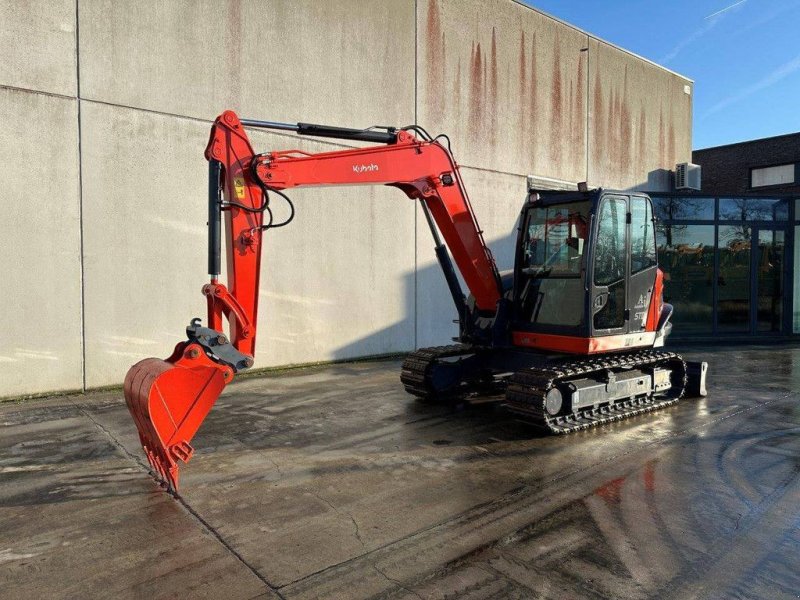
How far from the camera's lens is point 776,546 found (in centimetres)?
354

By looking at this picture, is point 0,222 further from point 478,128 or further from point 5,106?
point 478,128

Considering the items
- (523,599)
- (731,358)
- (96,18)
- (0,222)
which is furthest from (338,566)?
(731,358)

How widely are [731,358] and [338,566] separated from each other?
34.2ft

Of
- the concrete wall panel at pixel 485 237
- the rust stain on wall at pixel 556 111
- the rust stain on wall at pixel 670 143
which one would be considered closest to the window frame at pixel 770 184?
the rust stain on wall at pixel 670 143

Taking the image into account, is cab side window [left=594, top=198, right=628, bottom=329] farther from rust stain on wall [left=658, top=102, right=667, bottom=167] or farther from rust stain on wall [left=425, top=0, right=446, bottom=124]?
rust stain on wall [left=658, top=102, right=667, bottom=167]

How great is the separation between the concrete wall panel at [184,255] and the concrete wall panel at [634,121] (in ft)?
23.8

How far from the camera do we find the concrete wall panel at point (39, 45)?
7188 mm

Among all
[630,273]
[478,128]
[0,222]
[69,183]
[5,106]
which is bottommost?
[630,273]

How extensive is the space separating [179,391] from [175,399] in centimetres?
6

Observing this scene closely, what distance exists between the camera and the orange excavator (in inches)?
185

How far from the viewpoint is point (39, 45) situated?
24.2 ft

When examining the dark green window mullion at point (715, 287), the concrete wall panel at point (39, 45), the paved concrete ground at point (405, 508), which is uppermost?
the concrete wall panel at point (39, 45)

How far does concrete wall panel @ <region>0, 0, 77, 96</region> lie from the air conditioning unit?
51.6ft

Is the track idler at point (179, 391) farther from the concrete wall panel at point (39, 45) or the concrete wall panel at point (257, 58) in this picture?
the concrete wall panel at point (257, 58)
